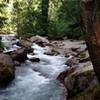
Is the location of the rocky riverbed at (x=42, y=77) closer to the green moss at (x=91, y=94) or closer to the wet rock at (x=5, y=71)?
the wet rock at (x=5, y=71)

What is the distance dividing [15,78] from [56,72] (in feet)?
5.47

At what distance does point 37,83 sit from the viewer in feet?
27.2

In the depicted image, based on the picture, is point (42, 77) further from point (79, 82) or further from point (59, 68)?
point (79, 82)

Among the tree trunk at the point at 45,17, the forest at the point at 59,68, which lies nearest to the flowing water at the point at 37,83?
the forest at the point at 59,68

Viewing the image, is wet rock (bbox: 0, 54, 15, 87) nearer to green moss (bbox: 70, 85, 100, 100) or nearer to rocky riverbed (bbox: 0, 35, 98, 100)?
rocky riverbed (bbox: 0, 35, 98, 100)

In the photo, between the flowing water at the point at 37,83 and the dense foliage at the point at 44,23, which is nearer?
the flowing water at the point at 37,83

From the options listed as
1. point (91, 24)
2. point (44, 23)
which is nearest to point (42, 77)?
point (91, 24)

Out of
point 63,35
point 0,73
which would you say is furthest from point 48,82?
point 63,35

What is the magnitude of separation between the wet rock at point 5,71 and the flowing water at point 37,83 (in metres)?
0.19

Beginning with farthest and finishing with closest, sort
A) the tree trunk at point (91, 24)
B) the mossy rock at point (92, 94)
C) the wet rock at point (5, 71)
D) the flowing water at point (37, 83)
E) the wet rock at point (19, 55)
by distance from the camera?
the wet rock at point (19, 55) < the wet rock at point (5, 71) < the flowing water at point (37, 83) < the mossy rock at point (92, 94) < the tree trunk at point (91, 24)

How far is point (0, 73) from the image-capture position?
7.81 m

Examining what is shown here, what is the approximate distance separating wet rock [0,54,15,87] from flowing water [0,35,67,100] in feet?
0.62

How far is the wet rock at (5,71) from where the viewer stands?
790 centimetres

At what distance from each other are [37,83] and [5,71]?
1.06 meters
